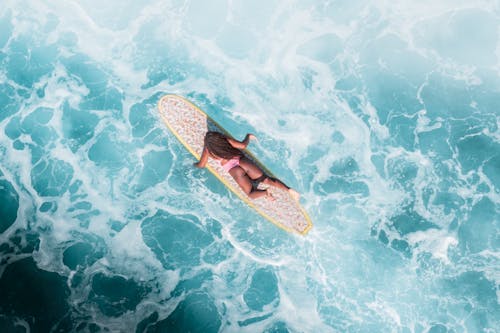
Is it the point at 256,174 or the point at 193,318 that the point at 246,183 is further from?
the point at 193,318

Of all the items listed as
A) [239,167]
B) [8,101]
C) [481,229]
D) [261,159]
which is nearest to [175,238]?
[239,167]

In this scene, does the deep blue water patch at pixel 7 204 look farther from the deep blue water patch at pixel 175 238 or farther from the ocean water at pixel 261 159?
the deep blue water patch at pixel 175 238

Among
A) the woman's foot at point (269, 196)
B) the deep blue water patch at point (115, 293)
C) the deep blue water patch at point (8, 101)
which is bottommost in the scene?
the deep blue water patch at point (115, 293)

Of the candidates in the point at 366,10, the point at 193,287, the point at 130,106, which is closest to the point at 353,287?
the point at 193,287

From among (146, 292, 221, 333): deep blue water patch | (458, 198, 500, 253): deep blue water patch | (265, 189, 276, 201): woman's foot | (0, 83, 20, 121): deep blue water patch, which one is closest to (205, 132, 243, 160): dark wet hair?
(265, 189, 276, 201): woman's foot

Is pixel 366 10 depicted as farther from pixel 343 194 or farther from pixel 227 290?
pixel 227 290

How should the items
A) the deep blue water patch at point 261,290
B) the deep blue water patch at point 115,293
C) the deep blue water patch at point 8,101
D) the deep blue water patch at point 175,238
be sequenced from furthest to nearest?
1. the deep blue water patch at point 8,101
2. the deep blue water patch at point 175,238
3. the deep blue water patch at point 261,290
4. the deep blue water patch at point 115,293

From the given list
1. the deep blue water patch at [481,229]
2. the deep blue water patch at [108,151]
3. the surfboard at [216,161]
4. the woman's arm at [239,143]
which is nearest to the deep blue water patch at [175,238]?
the surfboard at [216,161]
